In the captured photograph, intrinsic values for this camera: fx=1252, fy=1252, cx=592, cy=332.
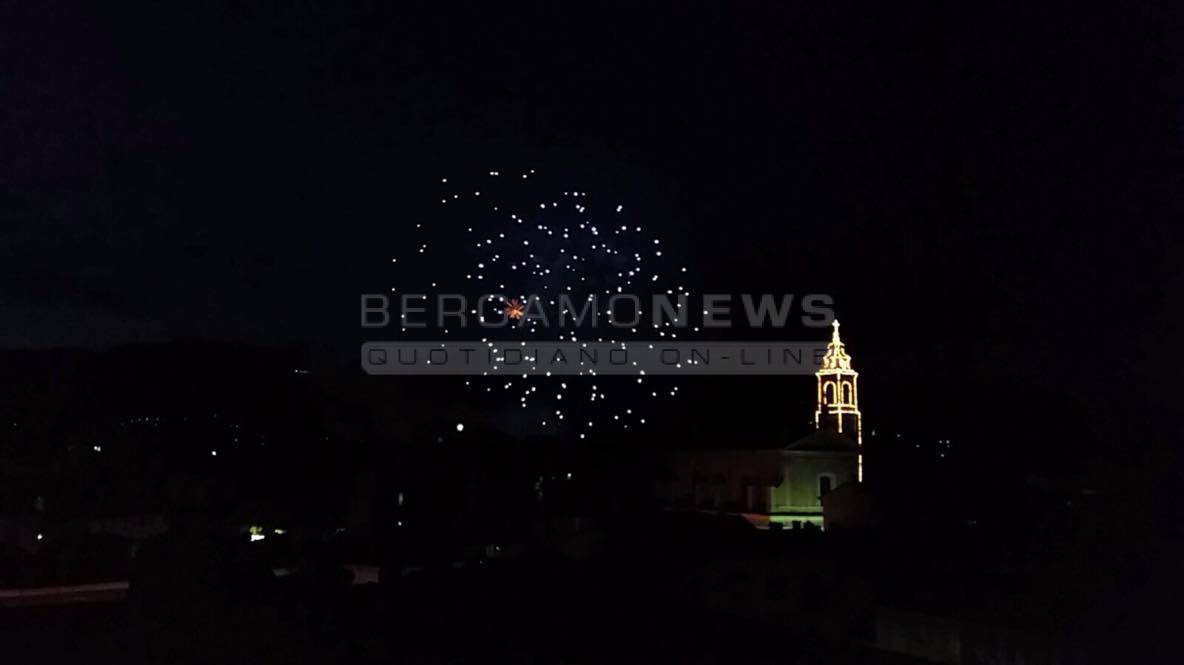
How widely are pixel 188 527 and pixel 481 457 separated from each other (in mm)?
10992

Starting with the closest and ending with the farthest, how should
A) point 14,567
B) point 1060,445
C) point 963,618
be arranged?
1. point 963,618
2. point 14,567
3. point 1060,445

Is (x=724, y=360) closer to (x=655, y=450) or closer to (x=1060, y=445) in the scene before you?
(x=655, y=450)

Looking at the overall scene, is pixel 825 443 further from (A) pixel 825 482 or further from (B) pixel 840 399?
(B) pixel 840 399

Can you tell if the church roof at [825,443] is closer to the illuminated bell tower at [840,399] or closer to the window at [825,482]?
the illuminated bell tower at [840,399]

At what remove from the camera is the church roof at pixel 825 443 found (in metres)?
27.5

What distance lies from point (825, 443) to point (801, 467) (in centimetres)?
83

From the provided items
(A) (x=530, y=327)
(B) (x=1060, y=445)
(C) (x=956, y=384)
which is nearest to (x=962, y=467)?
(B) (x=1060, y=445)

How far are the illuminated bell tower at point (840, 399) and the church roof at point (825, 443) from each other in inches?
5.1

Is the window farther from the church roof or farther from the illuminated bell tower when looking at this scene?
the illuminated bell tower

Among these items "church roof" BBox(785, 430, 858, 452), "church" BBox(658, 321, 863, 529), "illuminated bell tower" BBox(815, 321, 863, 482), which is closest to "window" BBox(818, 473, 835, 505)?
"church" BBox(658, 321, 863, 529)

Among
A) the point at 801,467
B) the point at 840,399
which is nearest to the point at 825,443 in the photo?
the point at 801,467

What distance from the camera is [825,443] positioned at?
27656 mm

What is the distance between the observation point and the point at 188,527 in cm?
979

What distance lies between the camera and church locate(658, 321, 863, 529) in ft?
88.7
